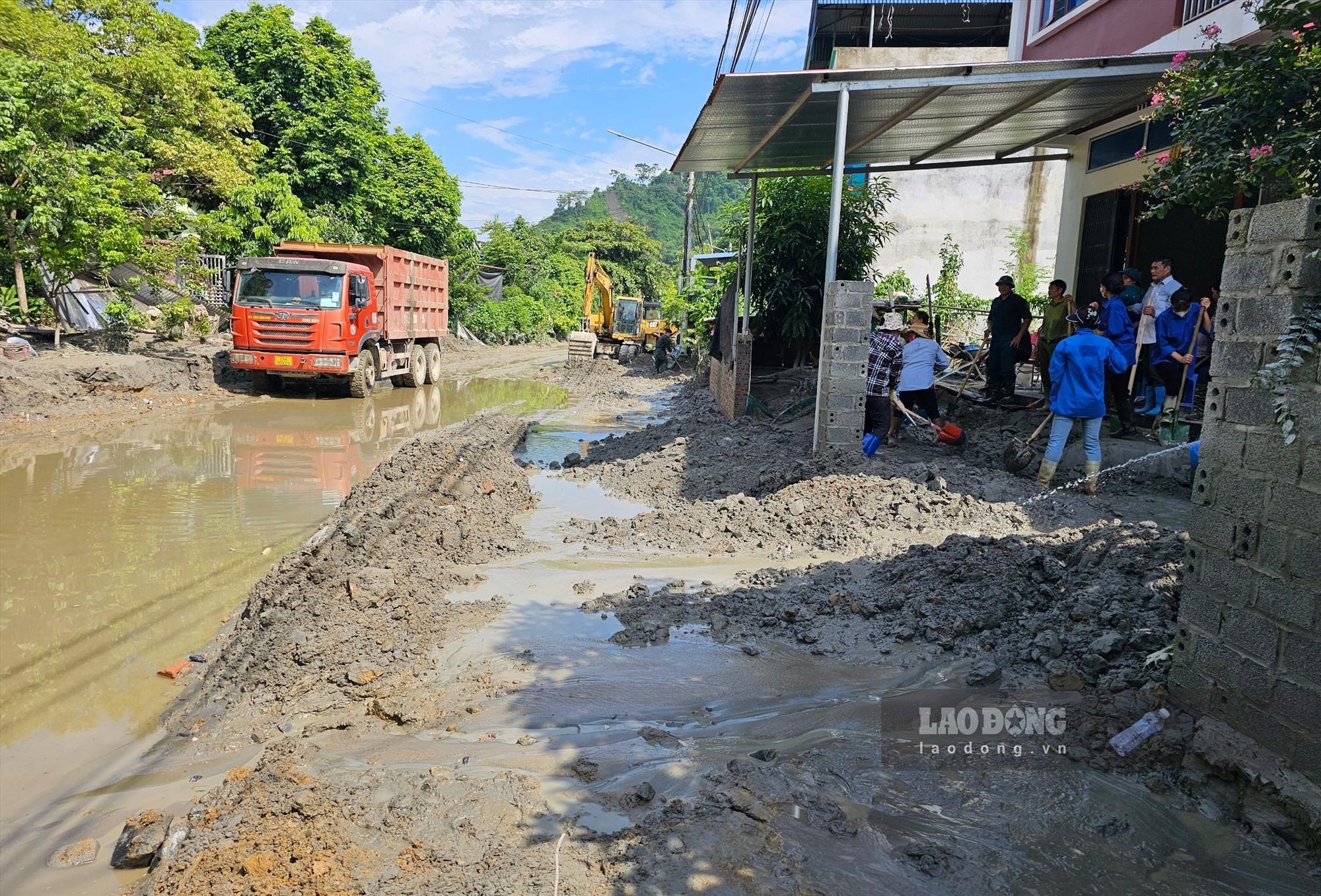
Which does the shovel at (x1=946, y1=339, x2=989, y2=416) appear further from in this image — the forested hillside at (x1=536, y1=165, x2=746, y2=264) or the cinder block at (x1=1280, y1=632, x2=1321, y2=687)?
the forested hillside at (x1=536, y1=165, x2=746, y2=264)

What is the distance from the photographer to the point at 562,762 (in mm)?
3650

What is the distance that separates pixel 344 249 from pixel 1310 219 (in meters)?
16.2

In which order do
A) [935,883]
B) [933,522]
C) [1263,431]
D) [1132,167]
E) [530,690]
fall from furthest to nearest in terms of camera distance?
[1132,167]
[933,522]
[530,690]
[1263,431]
[935,883]

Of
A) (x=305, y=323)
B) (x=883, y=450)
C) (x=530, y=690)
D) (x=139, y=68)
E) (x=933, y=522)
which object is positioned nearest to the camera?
(x=530, y=690)

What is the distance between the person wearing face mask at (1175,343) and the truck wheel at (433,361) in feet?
51.5

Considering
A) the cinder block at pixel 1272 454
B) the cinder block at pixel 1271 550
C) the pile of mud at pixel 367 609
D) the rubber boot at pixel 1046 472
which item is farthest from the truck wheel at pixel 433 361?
the cinder block at pixel 1271 550

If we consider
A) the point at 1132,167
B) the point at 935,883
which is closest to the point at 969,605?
the point at 935,883

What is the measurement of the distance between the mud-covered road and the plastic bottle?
0.05 m

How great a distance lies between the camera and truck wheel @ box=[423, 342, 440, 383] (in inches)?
813

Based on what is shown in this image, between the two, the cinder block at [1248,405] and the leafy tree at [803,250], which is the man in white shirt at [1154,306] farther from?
the cinder block at [1248,405]

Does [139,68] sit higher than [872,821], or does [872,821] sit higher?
[139,68]

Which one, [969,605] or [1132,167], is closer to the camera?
[969,605]

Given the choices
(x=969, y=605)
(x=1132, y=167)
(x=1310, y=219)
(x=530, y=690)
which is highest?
(x=1132, y=167)

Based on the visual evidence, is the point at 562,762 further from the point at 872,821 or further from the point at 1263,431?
the point at 1263,431
